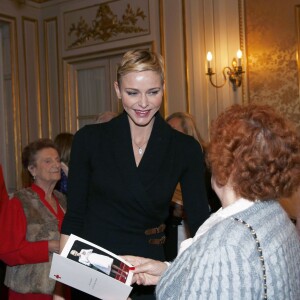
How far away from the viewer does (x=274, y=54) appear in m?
4.65

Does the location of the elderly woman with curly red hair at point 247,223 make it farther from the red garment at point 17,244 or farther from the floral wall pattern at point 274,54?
Result: the floral wall pattern at point 274,54

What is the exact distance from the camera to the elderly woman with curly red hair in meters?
1.13

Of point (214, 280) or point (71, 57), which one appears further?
point (71, 57)

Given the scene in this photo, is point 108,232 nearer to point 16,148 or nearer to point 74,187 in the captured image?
point 74,187

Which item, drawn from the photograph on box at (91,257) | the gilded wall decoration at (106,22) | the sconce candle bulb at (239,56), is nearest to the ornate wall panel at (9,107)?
the gilded wall decoration at (106,22)

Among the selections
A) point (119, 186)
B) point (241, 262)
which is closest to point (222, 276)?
point (241, 262)

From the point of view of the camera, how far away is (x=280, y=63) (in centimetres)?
461

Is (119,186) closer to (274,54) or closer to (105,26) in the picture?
(274,54)

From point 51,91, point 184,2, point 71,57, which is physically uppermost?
point 184,2

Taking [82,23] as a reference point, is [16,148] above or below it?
below

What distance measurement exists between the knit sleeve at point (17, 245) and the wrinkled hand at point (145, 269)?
1.07 metres

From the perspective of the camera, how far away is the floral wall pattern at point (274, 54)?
179 inches

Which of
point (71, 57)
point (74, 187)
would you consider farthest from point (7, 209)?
point (71, 57)

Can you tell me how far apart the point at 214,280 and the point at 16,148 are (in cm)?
523
